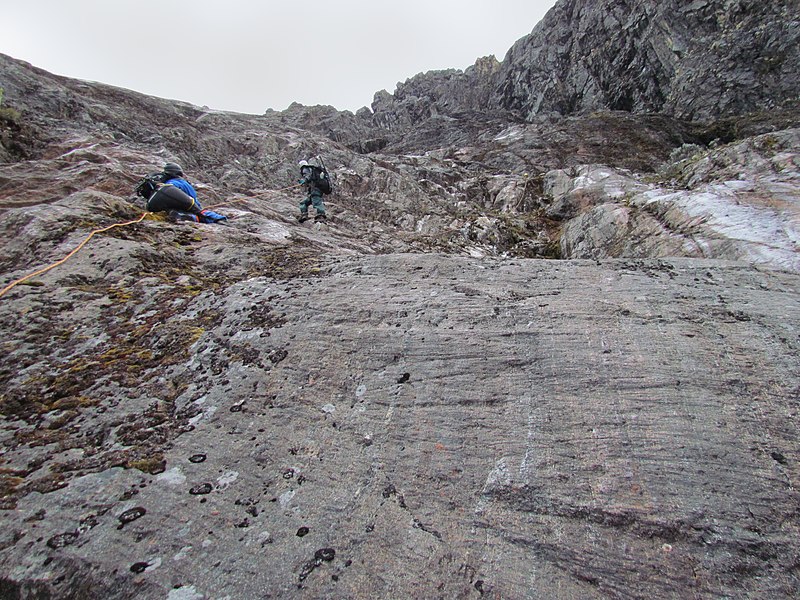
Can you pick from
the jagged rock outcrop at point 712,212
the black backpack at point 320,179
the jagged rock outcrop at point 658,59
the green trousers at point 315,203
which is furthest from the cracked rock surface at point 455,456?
the jagged rock outcrop at point 658,59

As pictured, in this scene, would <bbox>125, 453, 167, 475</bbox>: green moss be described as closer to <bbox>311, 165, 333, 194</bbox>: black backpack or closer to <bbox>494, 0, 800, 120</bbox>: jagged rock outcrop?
<bbox>311, 165, 333, 194</bbox>: black backpack

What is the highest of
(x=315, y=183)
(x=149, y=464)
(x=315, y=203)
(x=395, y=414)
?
(x=315, y=183)

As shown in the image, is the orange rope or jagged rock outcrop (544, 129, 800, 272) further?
jagged rock outcrop (544, 129, 800, 272)

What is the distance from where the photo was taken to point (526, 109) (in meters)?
81.5

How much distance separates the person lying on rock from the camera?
41.1 ft

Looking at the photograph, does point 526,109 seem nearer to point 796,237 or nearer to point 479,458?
point 796,237

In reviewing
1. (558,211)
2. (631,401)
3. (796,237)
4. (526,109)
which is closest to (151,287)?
(631,401)

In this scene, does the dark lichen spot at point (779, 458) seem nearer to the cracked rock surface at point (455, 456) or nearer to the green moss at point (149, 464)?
the cracked rock surface at point (455, 456)

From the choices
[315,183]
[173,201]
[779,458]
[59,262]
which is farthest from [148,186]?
[779,458]

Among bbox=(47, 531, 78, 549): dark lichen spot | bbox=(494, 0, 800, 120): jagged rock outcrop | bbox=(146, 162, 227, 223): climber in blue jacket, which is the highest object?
Answer: bbox=(494, 0, 800, 120): jagged rock outcrop

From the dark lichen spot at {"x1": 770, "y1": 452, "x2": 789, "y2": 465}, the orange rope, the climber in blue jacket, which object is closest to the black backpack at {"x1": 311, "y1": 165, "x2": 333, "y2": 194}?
the climber in blue jacket

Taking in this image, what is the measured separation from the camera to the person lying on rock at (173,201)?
1253 centimetres

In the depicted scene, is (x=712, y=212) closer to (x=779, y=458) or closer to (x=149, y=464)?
(x=779, y=458)

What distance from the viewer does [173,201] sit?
12.7m
